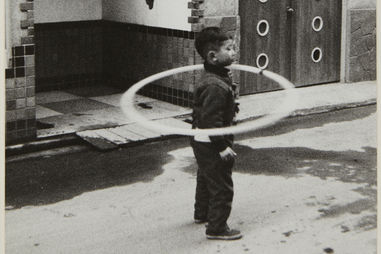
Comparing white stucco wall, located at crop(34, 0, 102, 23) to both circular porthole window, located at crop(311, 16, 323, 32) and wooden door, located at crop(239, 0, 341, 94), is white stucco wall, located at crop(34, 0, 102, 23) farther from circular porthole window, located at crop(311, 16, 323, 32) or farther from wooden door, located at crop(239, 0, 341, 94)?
circular porthole window, located at crop(311, 16, 323, 32)

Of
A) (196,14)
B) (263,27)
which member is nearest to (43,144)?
(196,14)

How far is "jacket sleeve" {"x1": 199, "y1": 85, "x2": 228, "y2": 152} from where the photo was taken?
5.65 m

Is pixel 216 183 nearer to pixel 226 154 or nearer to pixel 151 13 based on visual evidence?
pixel 226 154

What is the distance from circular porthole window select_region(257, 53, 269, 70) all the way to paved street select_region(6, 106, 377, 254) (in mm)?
2167

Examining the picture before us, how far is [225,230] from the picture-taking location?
589 cm

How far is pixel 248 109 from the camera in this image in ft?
34.8

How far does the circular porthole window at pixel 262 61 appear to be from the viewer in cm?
1155

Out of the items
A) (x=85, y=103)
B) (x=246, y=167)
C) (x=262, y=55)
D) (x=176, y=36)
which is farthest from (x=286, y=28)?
(x=246, y=167)

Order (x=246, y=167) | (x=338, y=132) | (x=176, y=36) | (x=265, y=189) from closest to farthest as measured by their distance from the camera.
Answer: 1. (x=265, y=189)
2. (x=246, y=167)
3. (x=338, y=132)
4. (x=176, y=36)

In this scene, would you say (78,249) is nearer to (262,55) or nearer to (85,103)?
(85,103)

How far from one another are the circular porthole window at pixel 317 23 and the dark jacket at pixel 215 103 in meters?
6.64

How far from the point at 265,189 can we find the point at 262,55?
4672 millimetres

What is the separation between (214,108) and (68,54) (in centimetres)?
669

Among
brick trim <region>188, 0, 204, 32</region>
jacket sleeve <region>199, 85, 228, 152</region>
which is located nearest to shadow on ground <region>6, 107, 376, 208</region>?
brick trim <region>188, 0, 204, 32</region>
